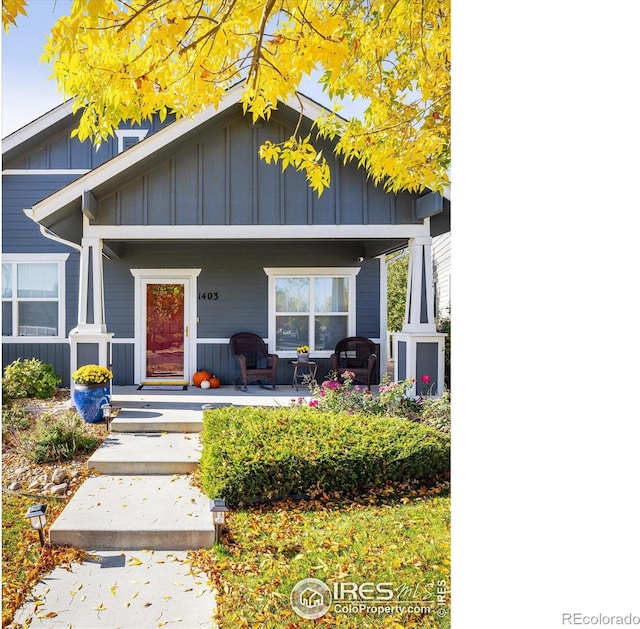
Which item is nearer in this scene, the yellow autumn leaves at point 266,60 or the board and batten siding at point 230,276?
the yellow autumn leaves at point 266,60

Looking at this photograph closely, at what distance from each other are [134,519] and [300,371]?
455 centimetres

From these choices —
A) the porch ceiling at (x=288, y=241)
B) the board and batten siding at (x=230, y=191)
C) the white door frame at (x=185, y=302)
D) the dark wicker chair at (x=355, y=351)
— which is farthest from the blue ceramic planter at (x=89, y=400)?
the dark wicker chair at (x=355, y=351)

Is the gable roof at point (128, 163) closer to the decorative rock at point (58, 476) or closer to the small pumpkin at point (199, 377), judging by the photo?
the decorative rock at point (58, 476)

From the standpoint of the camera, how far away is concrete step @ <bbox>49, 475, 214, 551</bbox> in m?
2.66

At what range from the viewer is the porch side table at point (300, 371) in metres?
6.92

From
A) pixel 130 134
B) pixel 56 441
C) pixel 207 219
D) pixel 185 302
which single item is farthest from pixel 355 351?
pixel 130 134

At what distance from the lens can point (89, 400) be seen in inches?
174

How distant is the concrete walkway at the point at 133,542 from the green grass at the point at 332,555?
0.16 metres

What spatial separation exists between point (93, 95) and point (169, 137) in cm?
292

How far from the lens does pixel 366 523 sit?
2934 millimetres

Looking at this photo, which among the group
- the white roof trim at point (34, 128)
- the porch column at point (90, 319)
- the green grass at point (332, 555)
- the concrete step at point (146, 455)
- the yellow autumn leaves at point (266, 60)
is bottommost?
the green grass at point (332, 555)

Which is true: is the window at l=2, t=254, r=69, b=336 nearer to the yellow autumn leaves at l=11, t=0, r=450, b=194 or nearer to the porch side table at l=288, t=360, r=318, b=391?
the porch side table at l=288, t=360, r=318, b=391

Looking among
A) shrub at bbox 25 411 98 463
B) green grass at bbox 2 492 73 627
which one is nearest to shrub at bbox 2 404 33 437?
shrub at bbox 25 411 98 463
